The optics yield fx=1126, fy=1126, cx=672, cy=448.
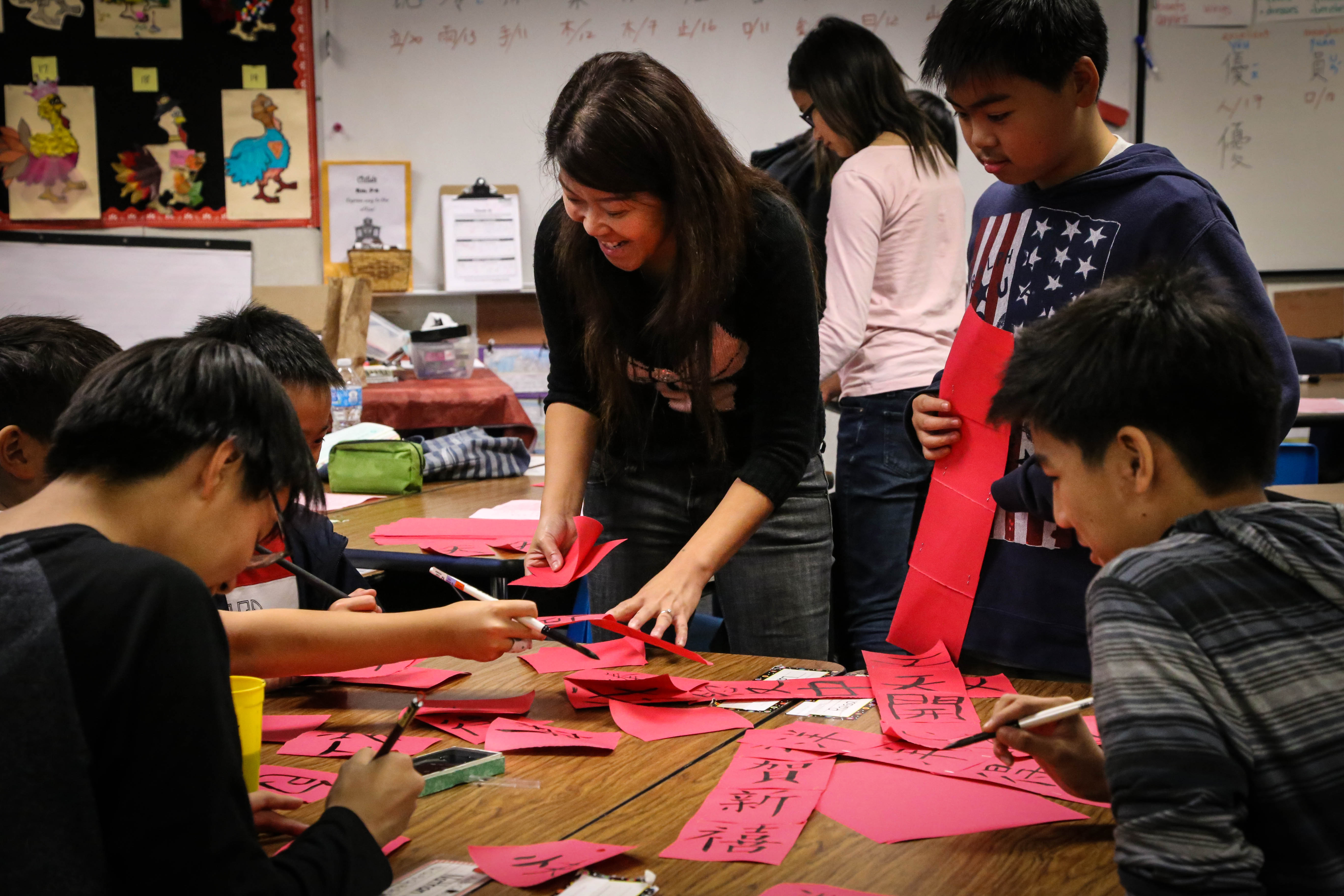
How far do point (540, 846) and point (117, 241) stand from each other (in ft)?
15.0

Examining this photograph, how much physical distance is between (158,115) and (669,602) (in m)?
4.20

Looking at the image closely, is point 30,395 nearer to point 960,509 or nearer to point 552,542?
point 552,542

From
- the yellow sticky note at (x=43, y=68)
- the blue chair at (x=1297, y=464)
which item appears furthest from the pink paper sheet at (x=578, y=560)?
the yellow sticky note at (x=43, y=68)

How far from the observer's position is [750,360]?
162 cm

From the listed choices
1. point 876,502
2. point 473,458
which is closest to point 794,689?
point 876,502

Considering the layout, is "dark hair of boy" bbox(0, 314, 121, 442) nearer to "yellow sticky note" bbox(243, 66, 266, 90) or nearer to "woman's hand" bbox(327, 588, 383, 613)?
"woman's hand" bbox(327, 588, 383, 613)

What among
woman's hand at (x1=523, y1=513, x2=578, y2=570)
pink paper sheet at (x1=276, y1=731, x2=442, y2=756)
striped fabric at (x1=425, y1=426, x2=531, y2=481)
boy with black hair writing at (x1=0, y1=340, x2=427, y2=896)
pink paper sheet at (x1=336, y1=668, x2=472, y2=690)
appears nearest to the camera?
boy with black hair writing at (x1=0, y1=340, x2=427, y2=896)

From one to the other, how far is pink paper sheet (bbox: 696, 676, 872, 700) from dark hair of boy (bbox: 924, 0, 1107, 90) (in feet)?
2.45

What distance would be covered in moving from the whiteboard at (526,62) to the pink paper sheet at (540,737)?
3.69m

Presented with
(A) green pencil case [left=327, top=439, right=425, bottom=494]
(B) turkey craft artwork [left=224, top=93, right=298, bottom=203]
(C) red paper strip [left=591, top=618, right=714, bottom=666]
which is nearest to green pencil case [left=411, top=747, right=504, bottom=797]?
(C) red paper strip [left=591, top=618, right=714, bottom=666]

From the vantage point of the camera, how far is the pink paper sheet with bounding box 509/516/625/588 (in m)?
1.46

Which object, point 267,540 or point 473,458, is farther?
point 473,458

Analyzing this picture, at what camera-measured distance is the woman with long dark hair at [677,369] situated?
1.43 metres

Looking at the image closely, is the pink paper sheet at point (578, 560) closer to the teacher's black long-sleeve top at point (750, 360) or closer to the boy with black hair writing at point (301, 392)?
the teacher's black long-sleeve top at point (750, 360)
